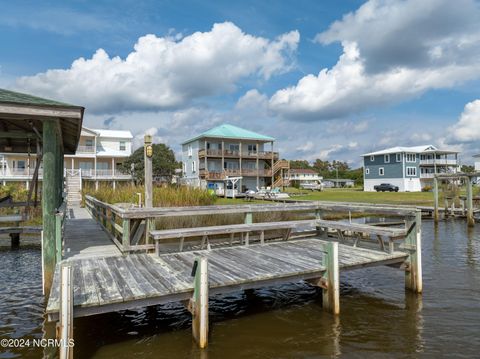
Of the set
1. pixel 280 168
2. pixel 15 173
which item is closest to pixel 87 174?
pixel 15 173

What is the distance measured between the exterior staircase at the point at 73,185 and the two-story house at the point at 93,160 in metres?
0.81

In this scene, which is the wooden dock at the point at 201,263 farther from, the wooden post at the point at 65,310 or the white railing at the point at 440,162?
the white railing at the point at 440,162

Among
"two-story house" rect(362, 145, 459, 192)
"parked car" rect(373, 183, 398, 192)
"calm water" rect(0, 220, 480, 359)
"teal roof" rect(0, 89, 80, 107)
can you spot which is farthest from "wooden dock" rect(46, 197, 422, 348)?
"two-story house" rect(362, 145, 459, 192)

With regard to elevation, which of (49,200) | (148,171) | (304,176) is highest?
(304,176)

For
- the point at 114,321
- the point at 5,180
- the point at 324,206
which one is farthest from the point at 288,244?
the point at 5,180

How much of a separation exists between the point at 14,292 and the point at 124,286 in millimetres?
4901

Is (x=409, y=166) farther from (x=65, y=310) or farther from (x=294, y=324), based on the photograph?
(x=65, y=310)

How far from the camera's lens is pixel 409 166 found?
5862 cm

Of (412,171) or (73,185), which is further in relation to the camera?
(412,171)

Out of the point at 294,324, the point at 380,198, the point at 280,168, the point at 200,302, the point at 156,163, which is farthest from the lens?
the point at 156,163

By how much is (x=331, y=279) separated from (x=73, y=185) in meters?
34.5

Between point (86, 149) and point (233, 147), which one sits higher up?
point (233, 147)

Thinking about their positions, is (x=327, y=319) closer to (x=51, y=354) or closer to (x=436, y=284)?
(x=436, y=284)

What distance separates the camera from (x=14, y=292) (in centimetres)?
873
